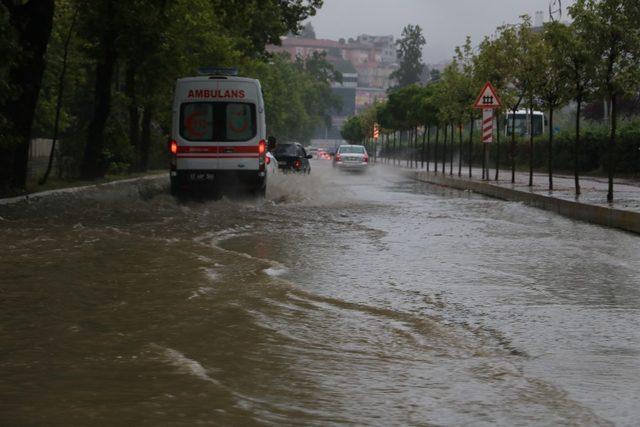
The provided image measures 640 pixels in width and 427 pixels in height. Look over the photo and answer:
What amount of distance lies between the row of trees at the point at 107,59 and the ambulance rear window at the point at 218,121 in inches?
130

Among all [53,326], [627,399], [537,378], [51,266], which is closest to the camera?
[627,399]

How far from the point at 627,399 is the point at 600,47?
19.1 metres

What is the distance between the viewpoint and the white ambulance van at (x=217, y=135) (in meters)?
21.4

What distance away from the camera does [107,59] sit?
29.9 metres

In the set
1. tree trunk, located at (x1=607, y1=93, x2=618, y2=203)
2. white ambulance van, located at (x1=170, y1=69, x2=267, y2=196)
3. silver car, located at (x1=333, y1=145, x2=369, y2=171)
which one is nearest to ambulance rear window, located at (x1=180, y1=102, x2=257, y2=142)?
white ambulance van, located at (x1=170, y1=69, x2=267, y2=196)

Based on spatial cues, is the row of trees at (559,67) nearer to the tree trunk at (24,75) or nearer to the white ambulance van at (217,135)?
the white ambulance van at (217,135)

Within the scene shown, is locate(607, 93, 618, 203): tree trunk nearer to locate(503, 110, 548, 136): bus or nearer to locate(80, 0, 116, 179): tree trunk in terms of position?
locate(80, 0, 116, 179): tree trunk

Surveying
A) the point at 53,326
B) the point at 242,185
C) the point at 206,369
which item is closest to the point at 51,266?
the point at 53,326

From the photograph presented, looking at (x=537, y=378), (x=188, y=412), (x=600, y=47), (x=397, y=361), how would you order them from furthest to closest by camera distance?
(x=600, y=47)
(x=397, y=361)
(x=537, y=378)
(x=188, y=412)

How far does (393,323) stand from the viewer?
7.92 m

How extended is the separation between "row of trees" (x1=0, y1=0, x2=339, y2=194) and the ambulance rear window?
10.8 ft

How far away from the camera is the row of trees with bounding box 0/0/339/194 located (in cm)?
2145

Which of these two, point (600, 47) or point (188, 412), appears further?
point (600, 47)

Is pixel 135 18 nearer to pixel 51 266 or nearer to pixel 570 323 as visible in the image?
pixel 51 266
